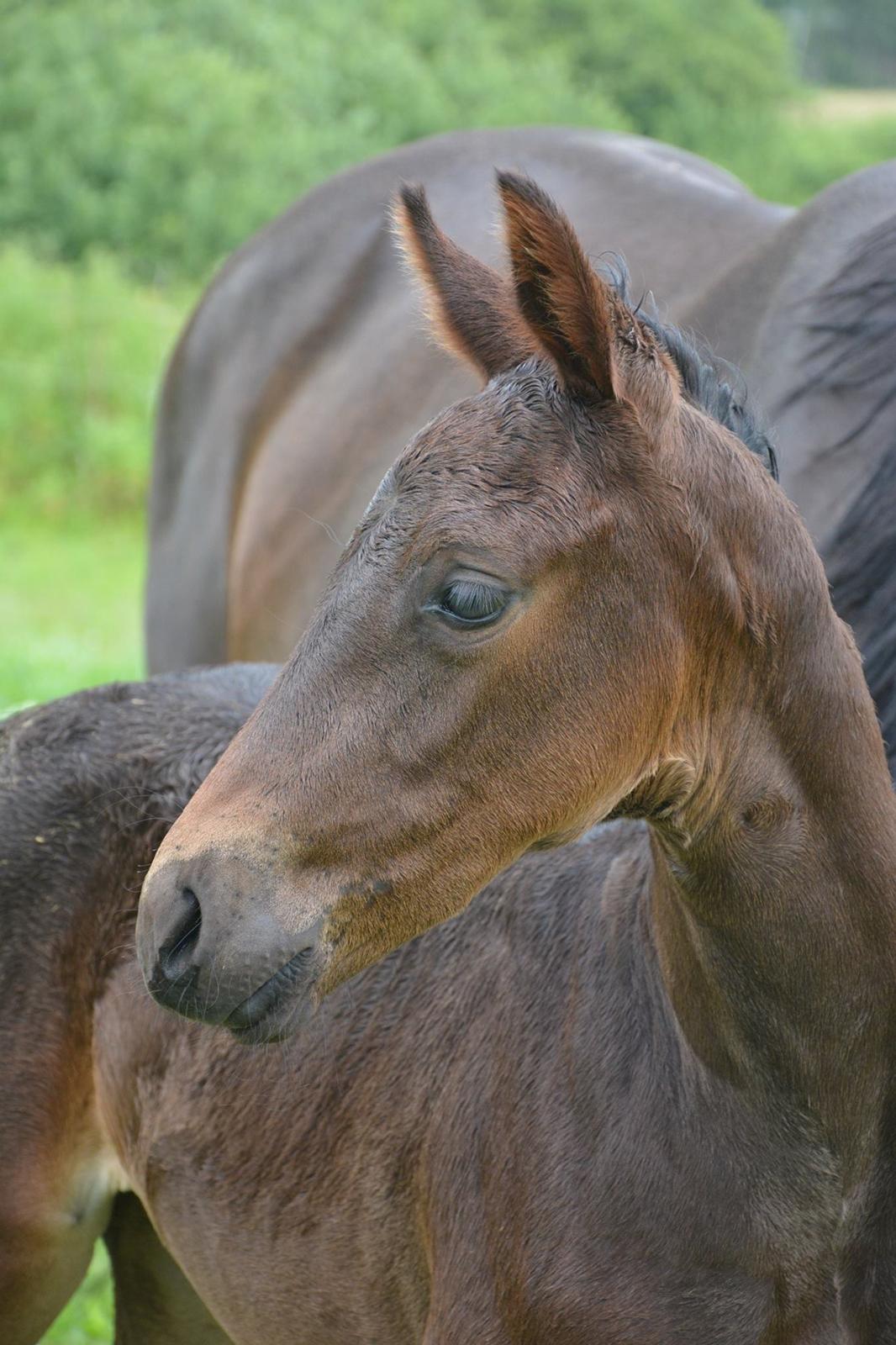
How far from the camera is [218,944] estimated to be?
175 cm

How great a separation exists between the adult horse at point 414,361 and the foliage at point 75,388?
40.6ft

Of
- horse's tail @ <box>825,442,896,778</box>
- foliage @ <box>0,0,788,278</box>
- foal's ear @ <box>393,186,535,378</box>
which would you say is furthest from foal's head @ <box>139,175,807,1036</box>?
foliage @ <box>0,0,788,278</box>

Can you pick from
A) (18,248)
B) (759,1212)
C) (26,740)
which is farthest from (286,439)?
(18,248)

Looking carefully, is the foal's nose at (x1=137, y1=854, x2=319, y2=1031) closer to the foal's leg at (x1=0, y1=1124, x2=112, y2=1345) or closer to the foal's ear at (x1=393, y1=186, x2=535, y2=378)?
the foal's ear at (x1=393, y1=186, x2=535, y2=378)

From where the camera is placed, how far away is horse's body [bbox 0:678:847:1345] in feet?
6.88

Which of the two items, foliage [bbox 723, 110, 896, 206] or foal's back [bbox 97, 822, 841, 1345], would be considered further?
foliage [bbox 723, 110, 896, 206]

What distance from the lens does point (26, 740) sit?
2994mm

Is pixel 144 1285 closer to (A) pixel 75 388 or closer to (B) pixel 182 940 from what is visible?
(B) pixel 182 940

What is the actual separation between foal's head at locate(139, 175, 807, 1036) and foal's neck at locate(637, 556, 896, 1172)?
0.22 ft

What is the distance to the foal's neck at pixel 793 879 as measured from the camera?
198cm

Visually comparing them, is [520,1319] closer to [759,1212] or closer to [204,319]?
[759,1212]

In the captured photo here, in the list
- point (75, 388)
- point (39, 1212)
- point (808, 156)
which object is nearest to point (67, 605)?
point (75, 388)

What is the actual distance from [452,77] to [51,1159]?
107 ft

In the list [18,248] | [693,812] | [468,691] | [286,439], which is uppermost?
[468,691]
